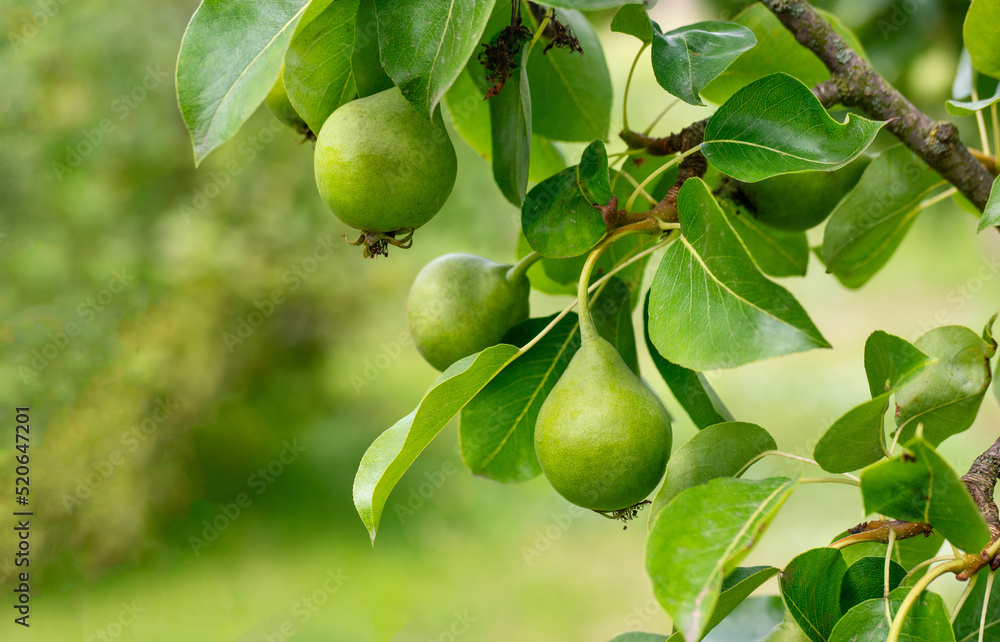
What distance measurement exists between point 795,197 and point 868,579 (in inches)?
18.5

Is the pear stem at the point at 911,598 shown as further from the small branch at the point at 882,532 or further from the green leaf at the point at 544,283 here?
the green leaf at the point at 544,283

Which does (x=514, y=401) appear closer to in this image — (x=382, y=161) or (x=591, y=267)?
(x=591, y=267)

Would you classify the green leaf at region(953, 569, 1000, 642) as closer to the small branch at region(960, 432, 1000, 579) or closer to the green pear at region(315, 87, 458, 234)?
the small branch at region(960, 432, 1000, 579)

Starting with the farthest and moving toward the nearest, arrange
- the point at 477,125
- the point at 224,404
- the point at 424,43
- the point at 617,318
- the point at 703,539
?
1. the point at 224,404
2. the point at 477,125
3. the point at 617,318
4. the point at 424,43
5. the point at 703,539

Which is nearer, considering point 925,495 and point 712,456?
point 925,495

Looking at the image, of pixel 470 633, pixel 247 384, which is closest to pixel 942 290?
pixel 470 633

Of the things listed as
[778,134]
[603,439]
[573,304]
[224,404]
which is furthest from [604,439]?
[224,404]

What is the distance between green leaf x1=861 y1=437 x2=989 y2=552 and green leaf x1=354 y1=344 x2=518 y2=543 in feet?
1.18

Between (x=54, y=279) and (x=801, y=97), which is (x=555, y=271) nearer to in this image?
(x=801, y=97)

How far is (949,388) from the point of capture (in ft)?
2.55

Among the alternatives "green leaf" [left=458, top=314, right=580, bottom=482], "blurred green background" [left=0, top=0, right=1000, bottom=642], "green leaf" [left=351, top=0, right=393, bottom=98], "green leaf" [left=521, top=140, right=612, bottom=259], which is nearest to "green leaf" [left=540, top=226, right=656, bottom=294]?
"green leaf" [left=458, top=314, right=580, bottom=482]

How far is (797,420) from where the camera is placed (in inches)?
190

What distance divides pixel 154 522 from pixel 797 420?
12.6ft

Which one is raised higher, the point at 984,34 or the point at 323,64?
the point at 323,64
